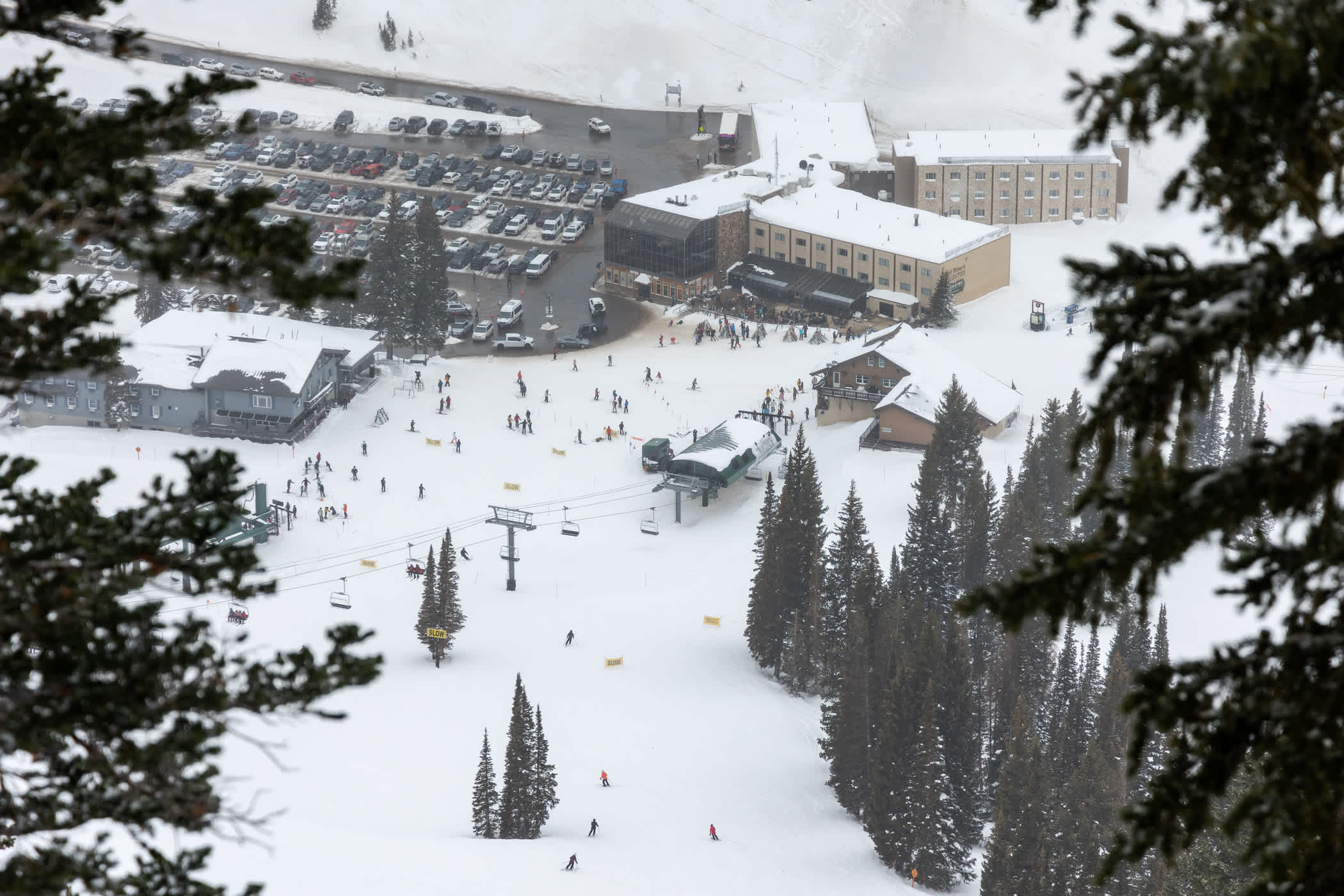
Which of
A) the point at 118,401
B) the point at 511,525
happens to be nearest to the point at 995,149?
the point at 511,525

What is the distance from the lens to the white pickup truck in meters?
97.0

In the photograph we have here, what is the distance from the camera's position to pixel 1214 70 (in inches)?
364

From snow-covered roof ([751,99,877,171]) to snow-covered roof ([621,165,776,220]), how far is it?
849cm

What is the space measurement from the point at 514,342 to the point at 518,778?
44.6 meters

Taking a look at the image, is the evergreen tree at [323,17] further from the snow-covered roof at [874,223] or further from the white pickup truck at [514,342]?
the white pickup truck at [514,342]

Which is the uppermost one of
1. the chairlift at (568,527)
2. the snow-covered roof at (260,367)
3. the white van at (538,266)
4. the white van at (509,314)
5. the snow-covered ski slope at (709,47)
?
the snow-covered ski slope at (709,47)

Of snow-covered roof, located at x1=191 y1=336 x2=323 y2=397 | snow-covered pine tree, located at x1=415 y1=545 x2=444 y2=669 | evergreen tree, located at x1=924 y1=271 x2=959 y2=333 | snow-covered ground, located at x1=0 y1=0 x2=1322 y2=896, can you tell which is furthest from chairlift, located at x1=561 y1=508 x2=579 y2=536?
evergreen tree, located at x1=924 y1=271 x2=959 y2=333

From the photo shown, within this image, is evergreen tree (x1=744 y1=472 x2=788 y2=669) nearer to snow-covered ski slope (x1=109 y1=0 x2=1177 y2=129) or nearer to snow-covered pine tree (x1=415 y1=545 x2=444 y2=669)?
snow-covered pine tree (x1=415 y1=545 x2=444 y2=669)

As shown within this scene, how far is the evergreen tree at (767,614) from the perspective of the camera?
68.1m

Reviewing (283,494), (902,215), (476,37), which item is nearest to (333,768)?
(283,494)

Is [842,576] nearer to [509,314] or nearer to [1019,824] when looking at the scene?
[1019,824]

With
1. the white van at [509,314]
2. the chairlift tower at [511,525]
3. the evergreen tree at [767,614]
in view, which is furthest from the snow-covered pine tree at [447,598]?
the white van at [509,314]

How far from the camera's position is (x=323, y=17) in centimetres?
15025

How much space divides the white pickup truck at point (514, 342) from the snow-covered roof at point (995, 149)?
1394 inches
